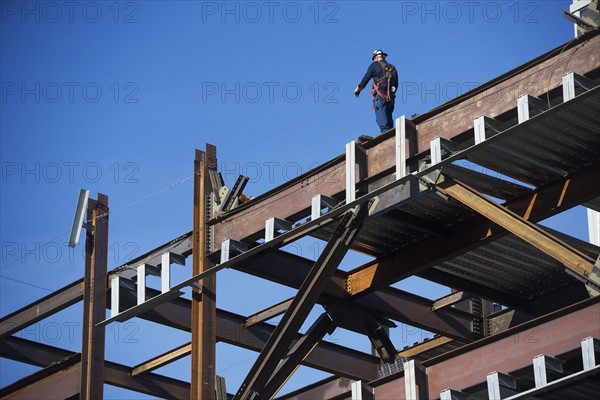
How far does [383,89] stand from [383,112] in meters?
0.48

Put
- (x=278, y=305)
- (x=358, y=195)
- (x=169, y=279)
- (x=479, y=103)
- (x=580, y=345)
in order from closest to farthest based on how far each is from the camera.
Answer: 1. (x=580, y=345)
2. (x=479, y=103)
3. (x=358, y=195)
4. (x=169, y=279)
5. (x=278, y=305)

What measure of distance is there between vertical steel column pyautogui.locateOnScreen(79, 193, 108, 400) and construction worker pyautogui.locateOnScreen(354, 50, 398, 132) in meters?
7.20

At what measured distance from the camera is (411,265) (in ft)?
95.7

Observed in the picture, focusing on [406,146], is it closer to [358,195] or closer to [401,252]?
[358,195]

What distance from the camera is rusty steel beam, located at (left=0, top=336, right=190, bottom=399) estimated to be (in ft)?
113

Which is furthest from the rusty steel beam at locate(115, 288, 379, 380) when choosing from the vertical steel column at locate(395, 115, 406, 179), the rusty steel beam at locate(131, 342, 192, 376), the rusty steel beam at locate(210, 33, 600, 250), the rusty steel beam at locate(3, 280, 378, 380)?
the vertical steel column at locate(395, 115, 406, 179)

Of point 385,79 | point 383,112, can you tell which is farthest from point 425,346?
point 385,79

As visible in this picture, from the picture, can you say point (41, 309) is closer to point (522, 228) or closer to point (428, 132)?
point (428, 132)

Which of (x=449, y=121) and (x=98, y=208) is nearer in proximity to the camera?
(x=449, y=121)

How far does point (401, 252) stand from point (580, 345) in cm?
678

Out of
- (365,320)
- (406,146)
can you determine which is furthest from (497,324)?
(406,146)

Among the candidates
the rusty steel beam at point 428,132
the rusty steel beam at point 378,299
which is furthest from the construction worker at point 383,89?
the rusty steel beam at point 378,299

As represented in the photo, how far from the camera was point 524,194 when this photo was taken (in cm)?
2745

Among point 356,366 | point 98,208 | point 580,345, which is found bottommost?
point 580,345
